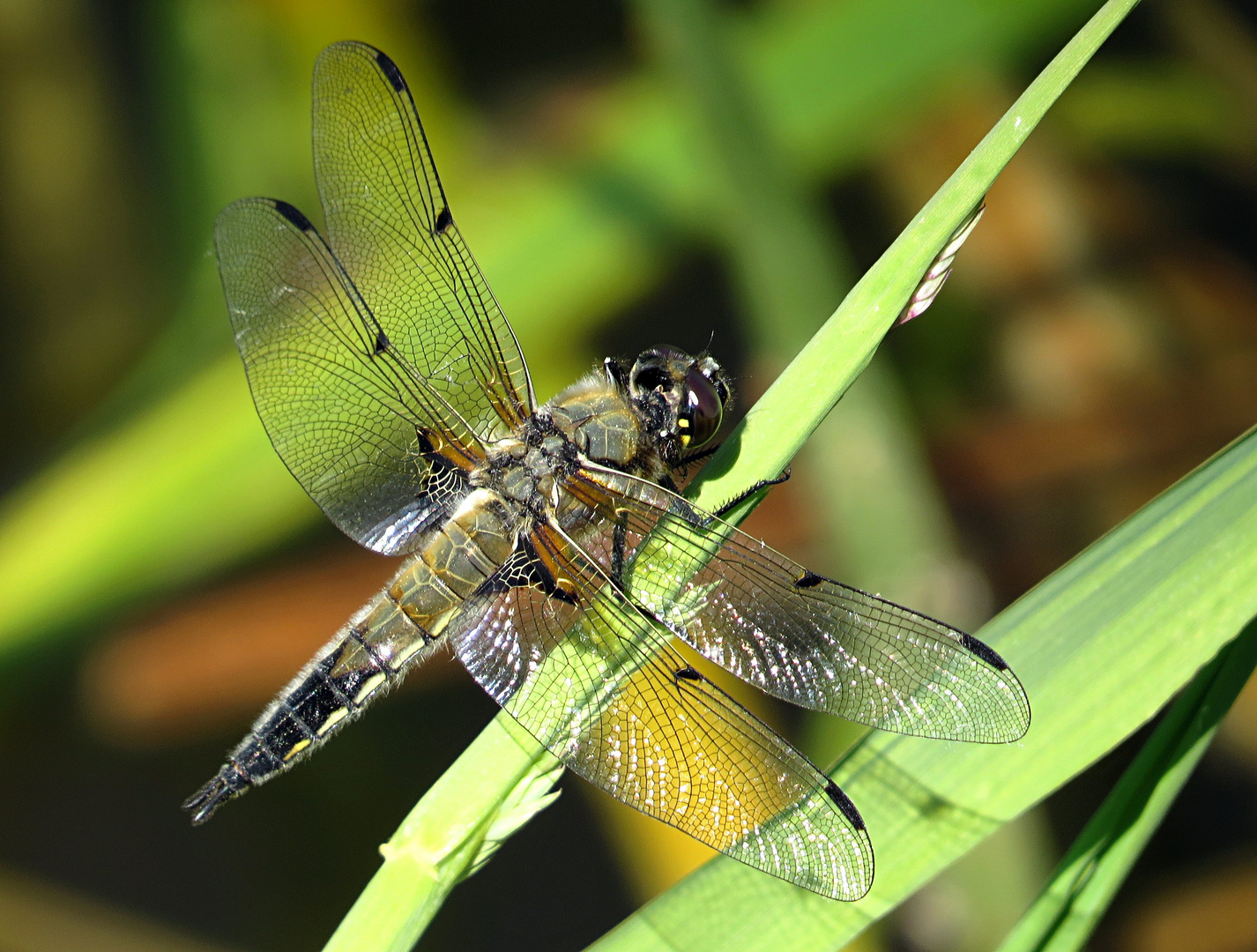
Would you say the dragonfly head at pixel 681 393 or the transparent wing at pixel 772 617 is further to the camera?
the dragonfly head at pixel 681 393

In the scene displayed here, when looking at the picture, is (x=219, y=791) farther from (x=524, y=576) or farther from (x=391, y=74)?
(x=391, y=74)

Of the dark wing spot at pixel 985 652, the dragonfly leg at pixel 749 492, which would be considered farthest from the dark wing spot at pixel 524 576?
the dark wing spot at pixel 985 652

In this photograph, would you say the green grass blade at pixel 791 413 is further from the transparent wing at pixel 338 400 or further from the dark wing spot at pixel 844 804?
the transparent wing at pixel 338 400

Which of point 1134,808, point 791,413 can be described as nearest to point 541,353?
point 791,413

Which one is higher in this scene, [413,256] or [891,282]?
[413,256]

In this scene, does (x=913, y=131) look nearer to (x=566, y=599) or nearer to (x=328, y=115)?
(x=328, y=115)

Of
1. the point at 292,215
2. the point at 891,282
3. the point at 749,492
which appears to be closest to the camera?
the point at 891,282
